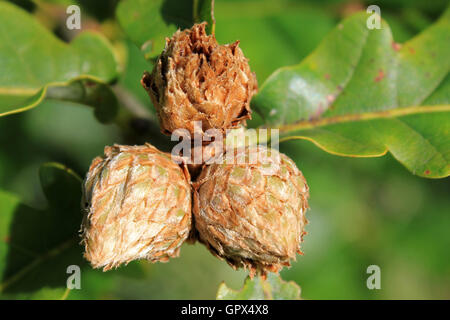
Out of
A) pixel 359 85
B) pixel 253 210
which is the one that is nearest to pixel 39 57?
pixel 253 210

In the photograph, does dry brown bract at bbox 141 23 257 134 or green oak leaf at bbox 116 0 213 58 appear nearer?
dry brown bract at bbox 141 23 257 134

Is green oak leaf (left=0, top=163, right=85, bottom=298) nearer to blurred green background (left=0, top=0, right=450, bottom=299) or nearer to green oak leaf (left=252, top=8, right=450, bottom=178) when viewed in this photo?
blurred green background (left=0, top=0, right=450, bottom=299)

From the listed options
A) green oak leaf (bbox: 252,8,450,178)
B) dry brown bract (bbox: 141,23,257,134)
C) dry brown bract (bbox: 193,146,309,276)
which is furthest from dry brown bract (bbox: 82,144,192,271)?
green oak leaf (bbox: 252,8,450,178)

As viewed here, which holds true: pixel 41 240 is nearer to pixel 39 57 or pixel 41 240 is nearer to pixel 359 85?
pixel 39 57

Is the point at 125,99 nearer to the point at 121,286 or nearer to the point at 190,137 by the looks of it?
the point at 190,137

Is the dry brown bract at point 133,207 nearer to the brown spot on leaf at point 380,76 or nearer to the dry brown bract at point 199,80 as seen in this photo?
the dry brown bract at point 199,80

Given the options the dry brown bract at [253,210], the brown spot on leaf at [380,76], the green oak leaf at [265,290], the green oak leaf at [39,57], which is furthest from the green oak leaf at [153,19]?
the green oak leaf at [265,290]

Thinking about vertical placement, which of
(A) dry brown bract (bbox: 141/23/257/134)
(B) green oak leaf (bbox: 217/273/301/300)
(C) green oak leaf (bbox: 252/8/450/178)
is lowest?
(B) green oak leaf (bbox: 217/273/301/300)
